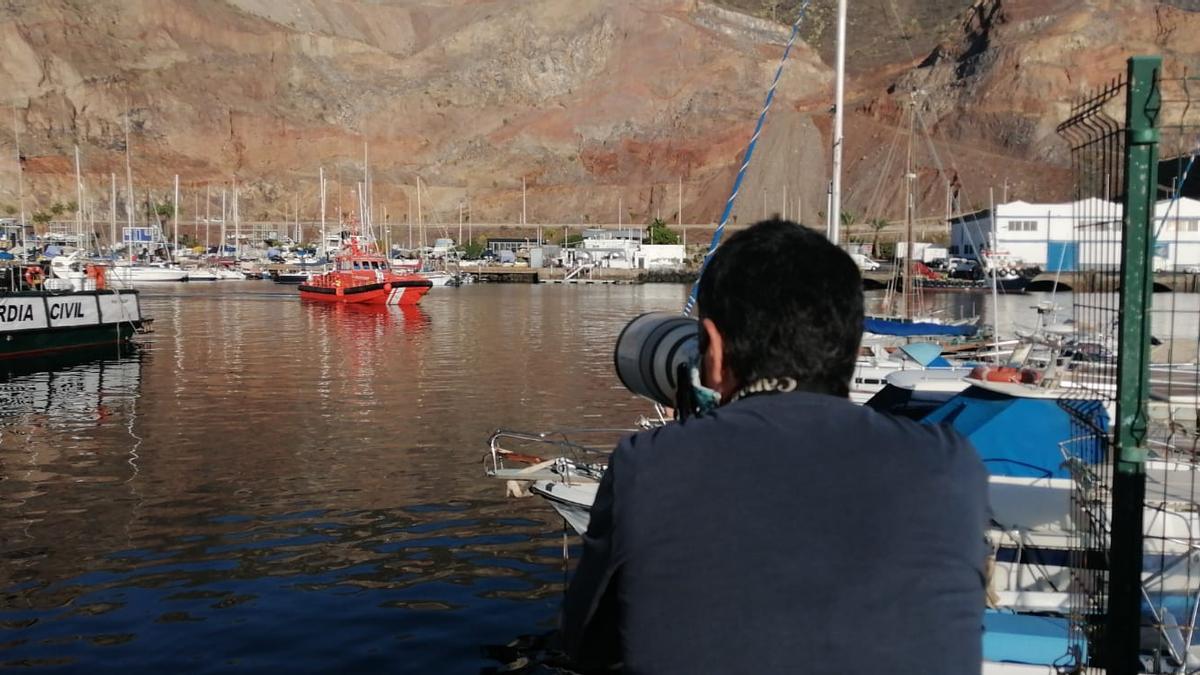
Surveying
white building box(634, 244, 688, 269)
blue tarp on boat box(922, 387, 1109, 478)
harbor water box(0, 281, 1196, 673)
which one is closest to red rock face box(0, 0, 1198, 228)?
white building box(634, 244, 688, 269)

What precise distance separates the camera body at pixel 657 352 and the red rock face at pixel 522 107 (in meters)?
144

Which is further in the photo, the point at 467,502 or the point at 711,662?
the point at 467,502

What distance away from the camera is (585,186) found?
169000 millimetres

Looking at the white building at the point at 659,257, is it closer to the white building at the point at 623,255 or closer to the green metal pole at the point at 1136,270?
the white building at the point at 623,255

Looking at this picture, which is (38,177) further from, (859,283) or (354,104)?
(859,283)

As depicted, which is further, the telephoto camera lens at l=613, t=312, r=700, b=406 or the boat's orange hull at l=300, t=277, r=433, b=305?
the boat's orange hull at l=300, t=277, r=433, b=305

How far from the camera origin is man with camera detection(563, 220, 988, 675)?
279 centimetres

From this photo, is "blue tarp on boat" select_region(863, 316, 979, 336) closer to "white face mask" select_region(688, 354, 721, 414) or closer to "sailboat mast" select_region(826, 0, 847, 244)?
"sailboat mast" select_region(826, 0, 847, 244)

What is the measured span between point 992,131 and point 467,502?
151028mm

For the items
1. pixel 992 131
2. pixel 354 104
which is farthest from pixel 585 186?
pixel 992 131

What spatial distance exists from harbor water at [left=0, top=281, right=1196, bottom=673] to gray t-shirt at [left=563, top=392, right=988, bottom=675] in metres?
9.30

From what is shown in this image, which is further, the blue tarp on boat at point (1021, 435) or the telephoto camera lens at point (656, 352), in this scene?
the blue tarp on boat at point (1021, 435)

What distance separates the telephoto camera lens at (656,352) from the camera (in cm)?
630

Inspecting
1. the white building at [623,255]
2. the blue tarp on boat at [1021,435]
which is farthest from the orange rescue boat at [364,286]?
the blue tarp on boat at [1021,435]
